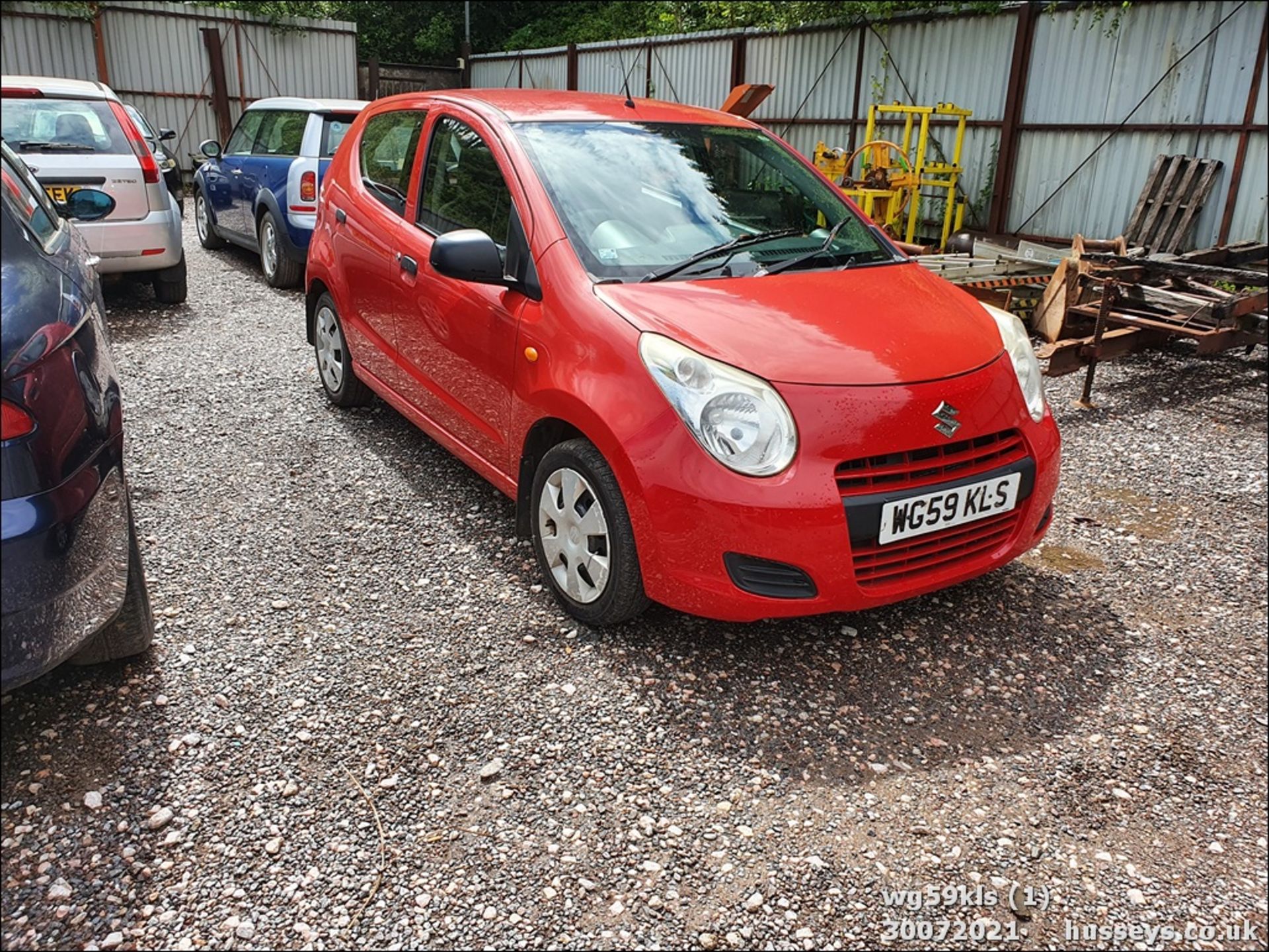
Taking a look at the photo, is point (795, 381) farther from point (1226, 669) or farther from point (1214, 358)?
point (1214, 358)

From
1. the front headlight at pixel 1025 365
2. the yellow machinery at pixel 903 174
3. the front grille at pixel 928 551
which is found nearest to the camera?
the front grille at pixel 928 551

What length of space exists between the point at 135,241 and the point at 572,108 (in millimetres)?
4738

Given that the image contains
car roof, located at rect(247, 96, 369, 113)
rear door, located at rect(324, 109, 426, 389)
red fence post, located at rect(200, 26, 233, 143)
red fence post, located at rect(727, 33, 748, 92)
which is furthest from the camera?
red fence post, located at rect(200, 26, 233, 143)

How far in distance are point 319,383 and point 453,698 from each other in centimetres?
365

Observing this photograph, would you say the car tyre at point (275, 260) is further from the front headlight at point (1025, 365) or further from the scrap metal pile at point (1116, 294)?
the front headlight at point (1025, 365)

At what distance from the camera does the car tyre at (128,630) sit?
9.14ft

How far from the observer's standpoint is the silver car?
662cm

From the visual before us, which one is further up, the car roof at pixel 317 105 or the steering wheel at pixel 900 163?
the car roof at pixel 317 105

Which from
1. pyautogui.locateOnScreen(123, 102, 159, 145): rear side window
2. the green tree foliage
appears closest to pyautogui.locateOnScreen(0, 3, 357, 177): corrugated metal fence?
pyautogui.locateOnScreen(123, 102, 159, 145): rear side window

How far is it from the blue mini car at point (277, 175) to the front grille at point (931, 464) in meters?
6.13

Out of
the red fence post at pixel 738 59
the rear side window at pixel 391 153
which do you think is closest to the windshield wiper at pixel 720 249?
the rear side window at pixel 391 153

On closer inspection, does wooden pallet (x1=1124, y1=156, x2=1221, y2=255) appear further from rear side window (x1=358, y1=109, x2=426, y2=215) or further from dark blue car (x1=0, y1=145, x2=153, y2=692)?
dark blue car (x1=0, y1=145, x2=153, y2=692)

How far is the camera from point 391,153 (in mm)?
4648

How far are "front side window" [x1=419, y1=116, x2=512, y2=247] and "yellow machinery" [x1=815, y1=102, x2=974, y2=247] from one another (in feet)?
23.2
